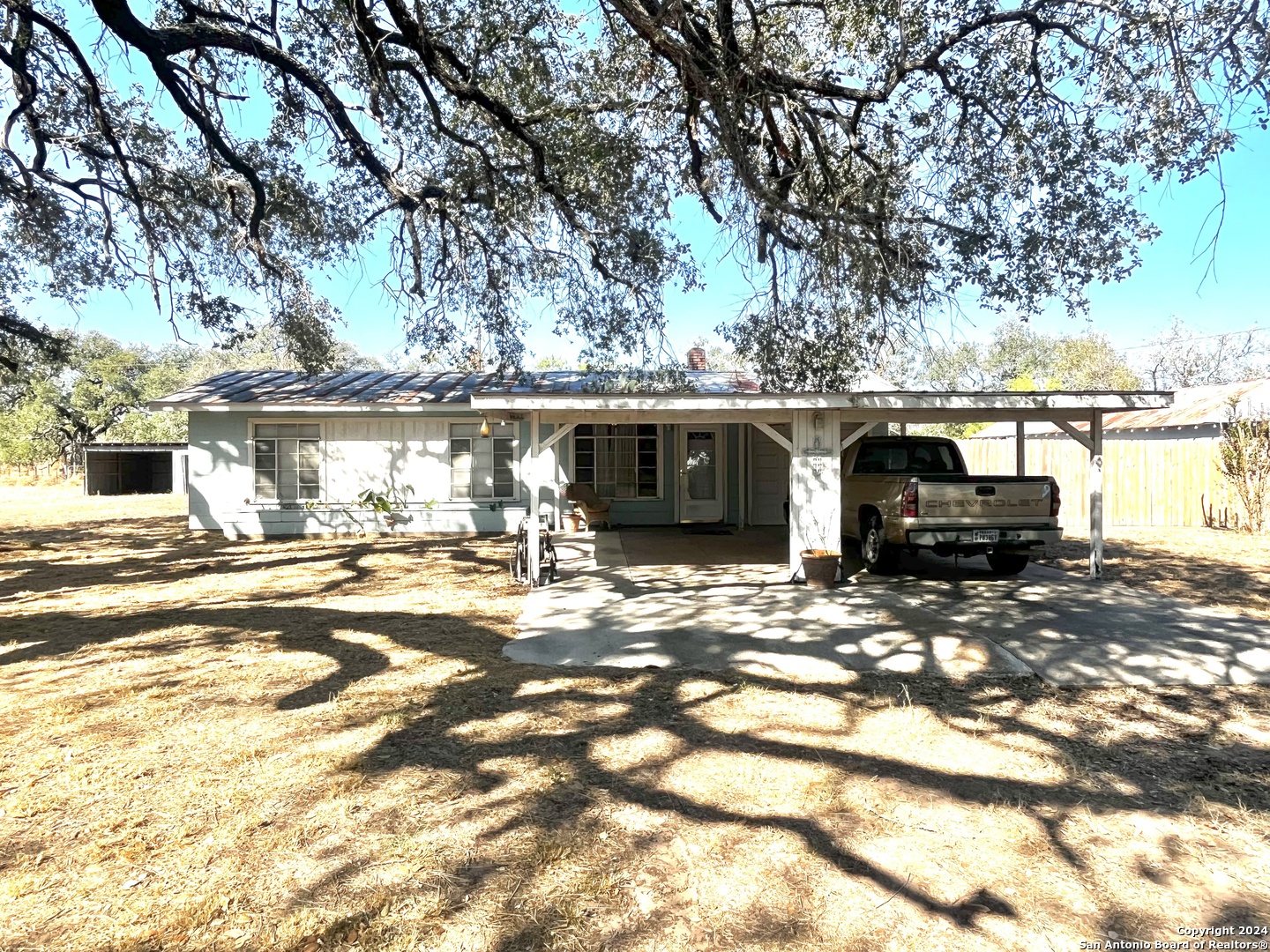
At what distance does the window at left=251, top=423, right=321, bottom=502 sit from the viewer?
14.1 metres

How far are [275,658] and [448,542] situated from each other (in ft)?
23.7

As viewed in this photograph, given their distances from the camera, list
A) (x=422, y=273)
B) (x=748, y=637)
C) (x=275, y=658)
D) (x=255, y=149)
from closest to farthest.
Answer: (x=275, y=658) < (x=748, y=637) < (x=255, y=149) < (x=422, y=273)

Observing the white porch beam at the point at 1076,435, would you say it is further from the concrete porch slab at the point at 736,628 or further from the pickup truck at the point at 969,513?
the concrete porch slab at the point at 736,628

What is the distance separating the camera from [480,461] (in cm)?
1438

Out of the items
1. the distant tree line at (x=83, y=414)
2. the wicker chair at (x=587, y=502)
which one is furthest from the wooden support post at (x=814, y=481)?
the distant tree line at (x=83, y=414)

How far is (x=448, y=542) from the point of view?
1320 centimetres

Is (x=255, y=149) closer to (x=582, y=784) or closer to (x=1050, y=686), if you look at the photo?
(x=582, y=784)

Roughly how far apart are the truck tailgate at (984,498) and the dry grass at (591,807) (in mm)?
3604

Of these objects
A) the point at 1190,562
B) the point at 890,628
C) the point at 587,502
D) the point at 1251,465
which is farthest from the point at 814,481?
the point at 1251,465

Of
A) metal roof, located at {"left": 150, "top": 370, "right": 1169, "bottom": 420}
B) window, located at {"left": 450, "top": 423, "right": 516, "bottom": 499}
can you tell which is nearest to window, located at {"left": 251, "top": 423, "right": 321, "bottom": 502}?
metal roof, located at {"left": 150, "top": 370, "right": 1169, "bottom": 420}

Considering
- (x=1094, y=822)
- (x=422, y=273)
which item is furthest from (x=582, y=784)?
(x=422, y=273)

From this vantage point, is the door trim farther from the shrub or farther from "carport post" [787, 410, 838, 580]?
the shrub

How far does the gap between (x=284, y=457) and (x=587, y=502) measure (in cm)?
598

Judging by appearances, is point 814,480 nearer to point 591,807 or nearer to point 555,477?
point 591,807
